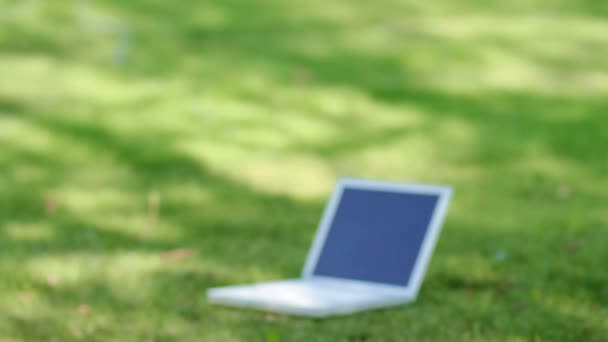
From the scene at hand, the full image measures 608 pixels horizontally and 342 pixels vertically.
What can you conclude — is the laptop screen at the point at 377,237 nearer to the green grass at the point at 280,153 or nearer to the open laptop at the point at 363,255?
the open laptop at the point at 363,255

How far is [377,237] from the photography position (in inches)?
163

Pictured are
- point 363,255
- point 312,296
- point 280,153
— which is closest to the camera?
point 312,296

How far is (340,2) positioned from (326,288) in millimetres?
7058

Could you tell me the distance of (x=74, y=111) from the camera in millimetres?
7672

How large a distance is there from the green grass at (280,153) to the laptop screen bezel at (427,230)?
0.11 meters

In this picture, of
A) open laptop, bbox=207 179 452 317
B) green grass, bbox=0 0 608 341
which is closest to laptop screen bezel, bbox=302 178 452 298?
open laptop, bbox=207 179 452 317

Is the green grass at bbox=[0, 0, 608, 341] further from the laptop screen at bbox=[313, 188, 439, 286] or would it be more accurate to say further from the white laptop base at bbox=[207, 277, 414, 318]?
the laptop screen at bbox=[313, 188, 439, 286]

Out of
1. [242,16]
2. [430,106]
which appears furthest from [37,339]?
[242,16]

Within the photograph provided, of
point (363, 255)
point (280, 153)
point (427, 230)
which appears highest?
point (427, 230)

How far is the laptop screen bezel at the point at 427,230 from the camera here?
12.9 ft

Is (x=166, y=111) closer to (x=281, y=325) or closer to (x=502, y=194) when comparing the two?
(x=502, y=194)

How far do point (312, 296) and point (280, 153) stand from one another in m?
3.39

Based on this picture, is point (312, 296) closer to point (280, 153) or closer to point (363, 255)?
point (363, 255)

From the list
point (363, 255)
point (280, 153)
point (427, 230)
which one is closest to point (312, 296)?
point (363, 255)
